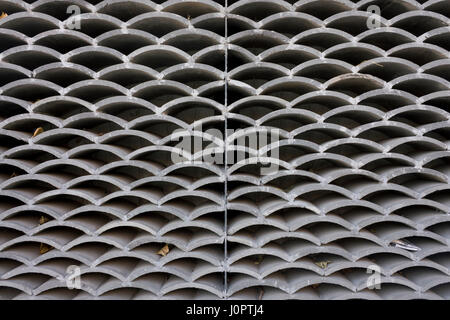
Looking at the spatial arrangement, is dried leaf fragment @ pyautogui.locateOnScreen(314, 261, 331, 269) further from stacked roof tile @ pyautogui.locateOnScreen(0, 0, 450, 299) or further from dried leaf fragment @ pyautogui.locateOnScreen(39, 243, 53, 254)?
dried leaf fragment @ pyautogui.locateOnScreen(39, 243, 53, 254)

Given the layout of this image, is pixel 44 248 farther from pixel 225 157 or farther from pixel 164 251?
pixel 225 157

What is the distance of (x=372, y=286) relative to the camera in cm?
165

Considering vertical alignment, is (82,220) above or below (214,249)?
above

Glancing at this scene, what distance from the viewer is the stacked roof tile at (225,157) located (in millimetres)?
1565

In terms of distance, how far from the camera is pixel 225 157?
1.56 m

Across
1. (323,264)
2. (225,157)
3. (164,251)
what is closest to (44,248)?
(164,251)

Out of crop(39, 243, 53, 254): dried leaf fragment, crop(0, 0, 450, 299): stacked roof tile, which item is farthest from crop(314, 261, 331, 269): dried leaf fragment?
crop(39, 243, 53, 254): dried leaf fragment

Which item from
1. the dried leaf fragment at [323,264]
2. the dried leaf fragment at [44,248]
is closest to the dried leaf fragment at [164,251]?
the dried leaf fragment at [44,248]

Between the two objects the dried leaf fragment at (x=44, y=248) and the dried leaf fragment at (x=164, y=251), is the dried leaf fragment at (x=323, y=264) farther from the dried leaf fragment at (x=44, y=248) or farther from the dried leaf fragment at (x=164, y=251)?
the dried leaf fragment at (x=44, y=248)

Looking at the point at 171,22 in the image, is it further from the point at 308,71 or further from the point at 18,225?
the point at 18,225

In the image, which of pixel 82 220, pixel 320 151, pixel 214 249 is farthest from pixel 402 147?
pixel 82 220

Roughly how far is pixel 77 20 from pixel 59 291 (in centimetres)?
155

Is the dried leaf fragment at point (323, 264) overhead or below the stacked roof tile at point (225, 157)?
below

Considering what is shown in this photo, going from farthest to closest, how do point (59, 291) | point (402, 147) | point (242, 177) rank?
point (402, 147) < point (59, 291) < point (242, 177)
